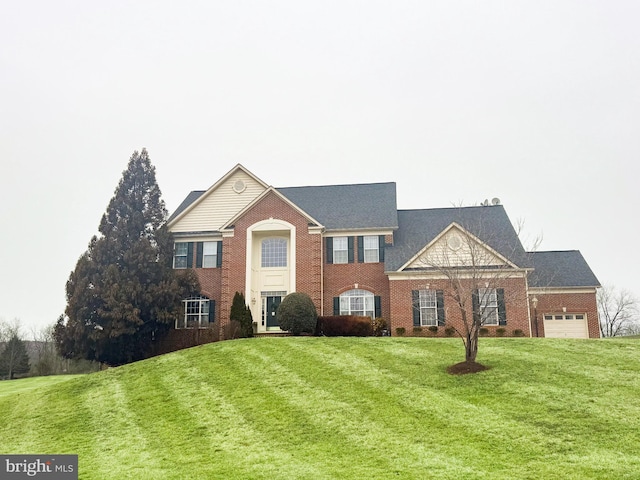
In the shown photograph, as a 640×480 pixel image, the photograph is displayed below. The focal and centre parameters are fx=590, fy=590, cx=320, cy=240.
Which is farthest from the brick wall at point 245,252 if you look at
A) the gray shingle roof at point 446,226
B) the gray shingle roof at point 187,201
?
the gray shingle roof at point 187,201

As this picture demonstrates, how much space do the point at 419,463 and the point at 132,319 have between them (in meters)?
19.6

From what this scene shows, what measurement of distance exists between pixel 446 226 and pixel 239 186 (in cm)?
1172

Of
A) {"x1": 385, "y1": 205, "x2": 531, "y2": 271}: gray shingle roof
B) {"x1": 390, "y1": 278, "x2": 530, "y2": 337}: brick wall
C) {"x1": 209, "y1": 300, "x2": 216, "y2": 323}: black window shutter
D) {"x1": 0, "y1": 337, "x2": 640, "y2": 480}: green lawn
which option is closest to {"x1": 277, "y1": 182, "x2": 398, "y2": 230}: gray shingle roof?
{"x1": 385, "y1": 205, "x2": 531, "y2": 271}: gray shingle roof

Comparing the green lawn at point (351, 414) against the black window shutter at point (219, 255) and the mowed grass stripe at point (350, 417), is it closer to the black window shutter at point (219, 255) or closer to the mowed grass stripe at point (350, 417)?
the mowed grass stripe at point (350, 417)

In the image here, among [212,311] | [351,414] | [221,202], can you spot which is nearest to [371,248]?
[221,202]

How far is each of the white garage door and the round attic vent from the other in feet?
58.3

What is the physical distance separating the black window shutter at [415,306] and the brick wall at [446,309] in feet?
0.47

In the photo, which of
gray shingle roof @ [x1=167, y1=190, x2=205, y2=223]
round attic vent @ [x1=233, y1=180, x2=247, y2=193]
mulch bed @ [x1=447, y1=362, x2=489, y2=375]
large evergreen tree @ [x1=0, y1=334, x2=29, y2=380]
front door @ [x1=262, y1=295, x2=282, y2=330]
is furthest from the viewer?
large evergreen tree @ [x1=0, y1=334, x2=29, y2=380]

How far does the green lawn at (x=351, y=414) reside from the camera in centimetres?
1128

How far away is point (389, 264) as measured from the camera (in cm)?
3014

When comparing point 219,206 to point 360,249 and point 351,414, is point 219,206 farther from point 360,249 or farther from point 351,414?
point 351,414

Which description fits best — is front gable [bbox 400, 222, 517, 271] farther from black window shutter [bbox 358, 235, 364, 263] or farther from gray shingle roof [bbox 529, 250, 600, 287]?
gray shingle roof [bbox 529, 250, 600, 287]

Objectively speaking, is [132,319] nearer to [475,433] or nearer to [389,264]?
[389,264]

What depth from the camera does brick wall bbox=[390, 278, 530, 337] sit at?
28406mm
